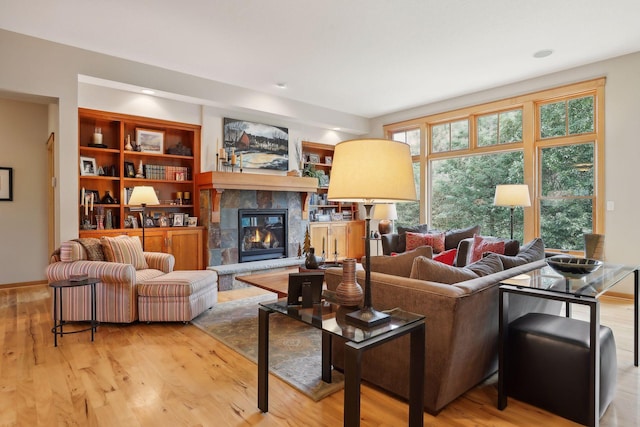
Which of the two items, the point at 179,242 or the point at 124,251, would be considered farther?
the point at 179,242

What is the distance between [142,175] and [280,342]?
360 cm

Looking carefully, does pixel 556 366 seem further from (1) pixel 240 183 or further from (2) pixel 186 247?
(2) pixel 186 247

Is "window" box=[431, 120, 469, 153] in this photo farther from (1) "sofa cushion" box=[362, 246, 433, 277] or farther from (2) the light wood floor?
(1) "sofa cushion" box=[362, 246, 433, 277]

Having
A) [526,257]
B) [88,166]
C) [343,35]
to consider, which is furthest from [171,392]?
[88,166]

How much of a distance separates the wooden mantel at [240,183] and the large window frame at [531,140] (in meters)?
2.41

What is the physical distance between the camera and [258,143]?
6.16m

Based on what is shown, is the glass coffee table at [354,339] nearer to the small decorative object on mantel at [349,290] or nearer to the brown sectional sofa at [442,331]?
the small decorative object on mantel at [349,290]

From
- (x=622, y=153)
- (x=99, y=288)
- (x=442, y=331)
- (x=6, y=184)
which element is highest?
(x=622, y=153)

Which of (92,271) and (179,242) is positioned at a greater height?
(179,242)

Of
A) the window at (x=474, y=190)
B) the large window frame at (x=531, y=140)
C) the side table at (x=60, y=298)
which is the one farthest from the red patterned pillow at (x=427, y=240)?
the side table at (x=60, y=298)

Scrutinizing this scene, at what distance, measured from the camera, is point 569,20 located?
3.59 metres

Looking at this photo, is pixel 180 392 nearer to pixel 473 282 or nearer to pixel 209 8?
pixel 473 282

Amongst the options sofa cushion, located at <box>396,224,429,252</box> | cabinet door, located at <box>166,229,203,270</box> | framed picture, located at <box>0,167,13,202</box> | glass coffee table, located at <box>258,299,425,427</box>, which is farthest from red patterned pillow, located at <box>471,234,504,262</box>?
framed picture, located at <box>0,167,13,202</box>

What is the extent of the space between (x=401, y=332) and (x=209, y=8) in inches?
133
